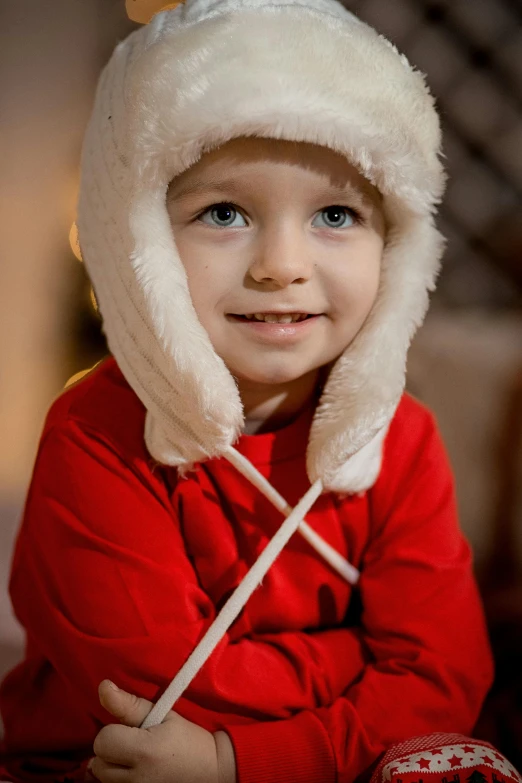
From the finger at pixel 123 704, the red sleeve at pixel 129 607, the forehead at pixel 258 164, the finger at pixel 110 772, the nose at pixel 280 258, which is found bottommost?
the finger at pixel 110 772

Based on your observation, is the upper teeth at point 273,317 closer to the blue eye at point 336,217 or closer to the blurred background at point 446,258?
the blue eye at point 336,217

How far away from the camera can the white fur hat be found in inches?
21.4

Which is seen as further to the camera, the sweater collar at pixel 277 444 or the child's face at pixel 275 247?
the sweater collar at pixel 277 444

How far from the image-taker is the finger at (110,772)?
0.58 metres

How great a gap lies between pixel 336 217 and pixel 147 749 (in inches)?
18.5

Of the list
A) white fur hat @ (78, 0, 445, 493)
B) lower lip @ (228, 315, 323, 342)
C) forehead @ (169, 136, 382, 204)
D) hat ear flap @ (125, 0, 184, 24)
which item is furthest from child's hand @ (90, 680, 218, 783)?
hat ear flap @ (125, 0, 184, 24)

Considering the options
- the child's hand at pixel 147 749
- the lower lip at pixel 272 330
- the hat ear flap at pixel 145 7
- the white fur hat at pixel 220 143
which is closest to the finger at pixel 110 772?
the child's hand at pixel 147 749

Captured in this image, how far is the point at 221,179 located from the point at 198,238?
2.1 inches

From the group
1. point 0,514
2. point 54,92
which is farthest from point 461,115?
point 0,514

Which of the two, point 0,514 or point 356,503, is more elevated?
point 356,503

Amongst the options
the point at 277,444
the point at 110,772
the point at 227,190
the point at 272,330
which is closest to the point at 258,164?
the point at 227,190

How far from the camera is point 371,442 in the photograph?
2.30ft

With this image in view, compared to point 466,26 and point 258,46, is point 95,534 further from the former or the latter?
point 466,26

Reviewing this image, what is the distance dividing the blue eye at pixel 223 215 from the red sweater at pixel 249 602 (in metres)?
0.22
